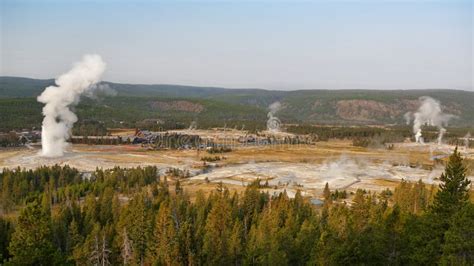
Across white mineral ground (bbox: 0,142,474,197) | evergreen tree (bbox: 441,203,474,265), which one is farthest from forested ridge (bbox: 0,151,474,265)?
white mineral ground (bbox: 0,142,474,197)

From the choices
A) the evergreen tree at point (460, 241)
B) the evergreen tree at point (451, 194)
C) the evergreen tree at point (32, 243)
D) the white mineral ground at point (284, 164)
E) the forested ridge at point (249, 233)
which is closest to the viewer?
the evergreen tree at point (460, 241)

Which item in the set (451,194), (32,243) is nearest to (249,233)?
(451,194)

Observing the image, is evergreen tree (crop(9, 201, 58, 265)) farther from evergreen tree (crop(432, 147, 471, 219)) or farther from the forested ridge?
evergreen tree (crop(432, 147, 471, 219))

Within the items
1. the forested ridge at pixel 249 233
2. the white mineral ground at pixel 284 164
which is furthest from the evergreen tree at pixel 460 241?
the white mineral ground at pixel 284 164

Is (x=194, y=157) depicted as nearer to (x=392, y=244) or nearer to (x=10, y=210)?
(x=10, y=210)

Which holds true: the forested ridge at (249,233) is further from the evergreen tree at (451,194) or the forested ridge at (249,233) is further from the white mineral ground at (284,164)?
the white mineral ground at (284,164)

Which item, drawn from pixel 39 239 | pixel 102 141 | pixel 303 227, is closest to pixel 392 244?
Answer: pixel 303 227

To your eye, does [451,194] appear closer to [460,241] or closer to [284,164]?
[460,241]

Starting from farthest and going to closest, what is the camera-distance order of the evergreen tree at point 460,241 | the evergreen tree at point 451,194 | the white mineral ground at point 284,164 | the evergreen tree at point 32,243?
the white mineral ground at point 284,164 < the evergreen tree at point 451,194 < the evergreen tree at point 32,243 < the evergreen tree at point 460,241

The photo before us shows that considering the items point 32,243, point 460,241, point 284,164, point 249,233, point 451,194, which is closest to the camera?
point 460,241
